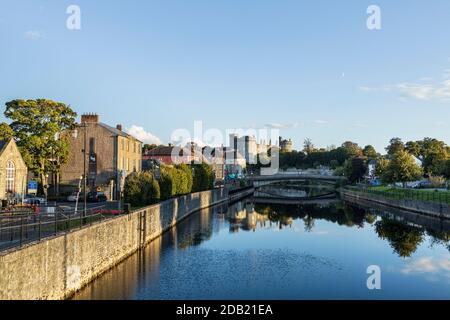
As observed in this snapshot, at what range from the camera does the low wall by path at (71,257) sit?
1702 cm

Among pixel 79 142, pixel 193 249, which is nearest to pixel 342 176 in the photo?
pixel 79 142

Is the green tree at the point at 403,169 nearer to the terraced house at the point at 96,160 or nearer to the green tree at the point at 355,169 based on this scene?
the green tree at the point at 355,169

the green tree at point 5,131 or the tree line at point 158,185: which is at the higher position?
the green tree at point 5,131

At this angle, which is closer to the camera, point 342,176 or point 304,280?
point 304,280

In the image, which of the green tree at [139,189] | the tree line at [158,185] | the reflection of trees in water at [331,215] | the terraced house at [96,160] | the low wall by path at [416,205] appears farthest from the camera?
the terraced house at [96,160]

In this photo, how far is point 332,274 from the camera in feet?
99.9

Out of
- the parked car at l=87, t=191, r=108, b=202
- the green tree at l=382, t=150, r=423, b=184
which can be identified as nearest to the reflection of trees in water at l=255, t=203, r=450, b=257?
the green tree at l=382, t=150, r=423, b=184

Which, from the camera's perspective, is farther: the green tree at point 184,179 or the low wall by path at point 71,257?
the green tree at point 184,179

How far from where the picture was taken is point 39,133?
186ft

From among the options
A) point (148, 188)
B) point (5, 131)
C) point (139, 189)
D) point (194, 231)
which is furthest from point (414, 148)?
point (5, 131)

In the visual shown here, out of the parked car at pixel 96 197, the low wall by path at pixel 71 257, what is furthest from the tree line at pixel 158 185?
the parked car at pixel 96 197

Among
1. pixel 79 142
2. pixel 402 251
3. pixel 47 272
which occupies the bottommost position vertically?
pixel 402 251
